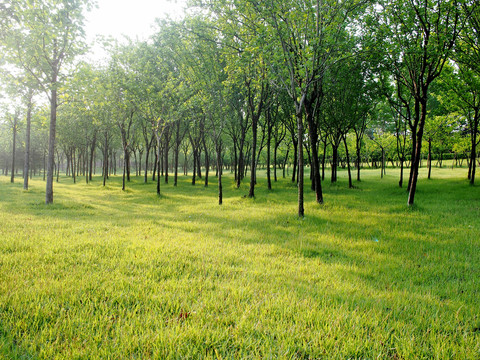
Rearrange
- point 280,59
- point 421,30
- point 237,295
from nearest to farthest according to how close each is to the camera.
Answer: point 237,295, point 280,59, point 421,30

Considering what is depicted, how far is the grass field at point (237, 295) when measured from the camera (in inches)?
106

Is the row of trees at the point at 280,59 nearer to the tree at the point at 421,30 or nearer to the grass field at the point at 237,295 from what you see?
the tree at the point at 421,30

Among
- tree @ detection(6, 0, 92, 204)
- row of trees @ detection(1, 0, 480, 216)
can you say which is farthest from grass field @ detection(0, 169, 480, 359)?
tree @ detection(6, 0, 92, 204)

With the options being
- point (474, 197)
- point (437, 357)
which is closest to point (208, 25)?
point (437, 357)

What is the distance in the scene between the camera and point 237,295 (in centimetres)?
373

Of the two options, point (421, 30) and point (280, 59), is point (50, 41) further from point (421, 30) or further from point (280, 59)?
point (421, 30)

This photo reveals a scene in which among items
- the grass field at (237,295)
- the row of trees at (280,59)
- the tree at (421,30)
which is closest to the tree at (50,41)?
the row of trees at (280,59)

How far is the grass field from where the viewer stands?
2693 millimetres

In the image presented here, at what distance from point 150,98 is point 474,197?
2323 cm

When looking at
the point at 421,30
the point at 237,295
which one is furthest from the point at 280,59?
the point at 237,295

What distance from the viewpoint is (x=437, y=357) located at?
257 cm

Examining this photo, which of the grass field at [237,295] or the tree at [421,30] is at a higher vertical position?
the tree at [421,30]

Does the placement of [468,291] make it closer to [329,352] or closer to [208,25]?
[329,352]

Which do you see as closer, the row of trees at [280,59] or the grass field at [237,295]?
the grass field at [237,295]
